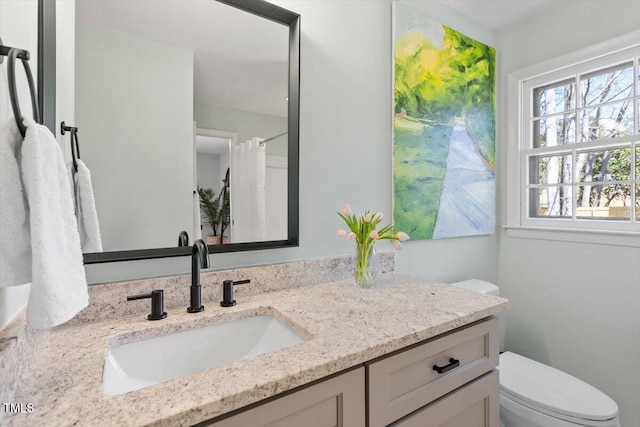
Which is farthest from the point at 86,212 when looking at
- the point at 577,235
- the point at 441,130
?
the point at 577,235

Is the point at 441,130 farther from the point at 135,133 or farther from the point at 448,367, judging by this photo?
the point at 135,133

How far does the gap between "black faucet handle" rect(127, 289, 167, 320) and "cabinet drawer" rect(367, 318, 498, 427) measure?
651mm

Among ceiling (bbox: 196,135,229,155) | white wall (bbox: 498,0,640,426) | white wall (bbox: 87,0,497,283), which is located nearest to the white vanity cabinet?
white wall (bbox: 87,0,497,283)

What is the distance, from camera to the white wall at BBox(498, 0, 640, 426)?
161 centimetres

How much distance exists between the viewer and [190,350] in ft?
3.00

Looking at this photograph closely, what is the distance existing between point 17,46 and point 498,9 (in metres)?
2.35

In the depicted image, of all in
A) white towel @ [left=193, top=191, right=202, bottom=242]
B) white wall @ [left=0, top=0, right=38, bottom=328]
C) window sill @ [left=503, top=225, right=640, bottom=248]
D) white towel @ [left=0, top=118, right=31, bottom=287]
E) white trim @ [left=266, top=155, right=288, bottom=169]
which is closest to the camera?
white towel @ [left=0, top=118, right=31, bottom=287]

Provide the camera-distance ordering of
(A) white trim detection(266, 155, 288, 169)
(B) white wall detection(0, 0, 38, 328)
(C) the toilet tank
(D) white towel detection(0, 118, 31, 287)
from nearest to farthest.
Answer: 1. (D) white towel detection(0, 118, 31, 287)
2. (B) white wall detection(0, 0, 38, 328)
3. (A) white trim detection(266, 155, 288, 169)
4. (C) the toilet tank

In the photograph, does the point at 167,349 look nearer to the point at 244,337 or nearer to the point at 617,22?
the point at 244,337

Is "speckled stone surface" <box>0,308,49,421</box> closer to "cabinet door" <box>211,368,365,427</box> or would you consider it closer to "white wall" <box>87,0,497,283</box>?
"cabinet door" <box>211,368,365,427</box>

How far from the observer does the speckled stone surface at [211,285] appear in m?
0.95

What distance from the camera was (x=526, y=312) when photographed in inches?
79.8

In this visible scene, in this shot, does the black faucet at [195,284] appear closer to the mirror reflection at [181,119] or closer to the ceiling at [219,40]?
the mirror reflection at [181,119]

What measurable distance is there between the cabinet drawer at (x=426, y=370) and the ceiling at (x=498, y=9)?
1842 mm
